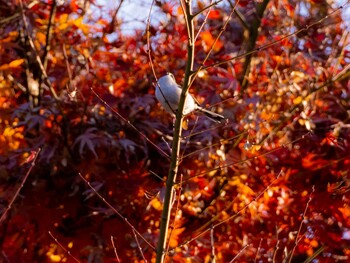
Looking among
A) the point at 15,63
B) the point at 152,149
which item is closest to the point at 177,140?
the point at 152,149

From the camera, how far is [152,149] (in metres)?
2.65

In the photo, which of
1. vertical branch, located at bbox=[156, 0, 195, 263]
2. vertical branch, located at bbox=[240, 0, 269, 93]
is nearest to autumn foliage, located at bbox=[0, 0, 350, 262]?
vertical branch, located at bbox=[240, 0, 269, 93]

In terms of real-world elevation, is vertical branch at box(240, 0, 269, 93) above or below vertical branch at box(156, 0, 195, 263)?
above

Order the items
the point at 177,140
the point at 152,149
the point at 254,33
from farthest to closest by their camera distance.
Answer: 1. the point at 254,33
2. the point at 152,149
3. the point at 177,140

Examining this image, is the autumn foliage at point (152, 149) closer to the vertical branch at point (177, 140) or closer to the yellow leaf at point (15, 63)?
the yellow leaf at point (15, 63)

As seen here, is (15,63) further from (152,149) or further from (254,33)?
(254,33)

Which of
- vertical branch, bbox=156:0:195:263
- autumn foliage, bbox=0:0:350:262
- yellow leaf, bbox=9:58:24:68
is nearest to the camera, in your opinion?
vertical branch, bbox=156:0:195:263

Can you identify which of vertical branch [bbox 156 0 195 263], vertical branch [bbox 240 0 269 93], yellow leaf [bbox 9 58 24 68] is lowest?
vertical branch [bbox 156 0 195 263]

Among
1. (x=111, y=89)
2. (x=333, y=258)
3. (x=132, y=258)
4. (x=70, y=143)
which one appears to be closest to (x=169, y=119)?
(x=111, y=89)

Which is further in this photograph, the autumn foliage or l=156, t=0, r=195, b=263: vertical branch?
the autumn foliage

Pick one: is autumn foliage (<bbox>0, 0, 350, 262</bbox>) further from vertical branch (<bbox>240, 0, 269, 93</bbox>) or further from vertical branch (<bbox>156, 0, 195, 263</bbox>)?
vertical branch (<bbox>156, 0, 195, 263</bbox>)

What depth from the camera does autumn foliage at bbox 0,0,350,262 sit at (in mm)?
2453

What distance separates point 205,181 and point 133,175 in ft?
1.14

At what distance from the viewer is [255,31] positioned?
2.87m
